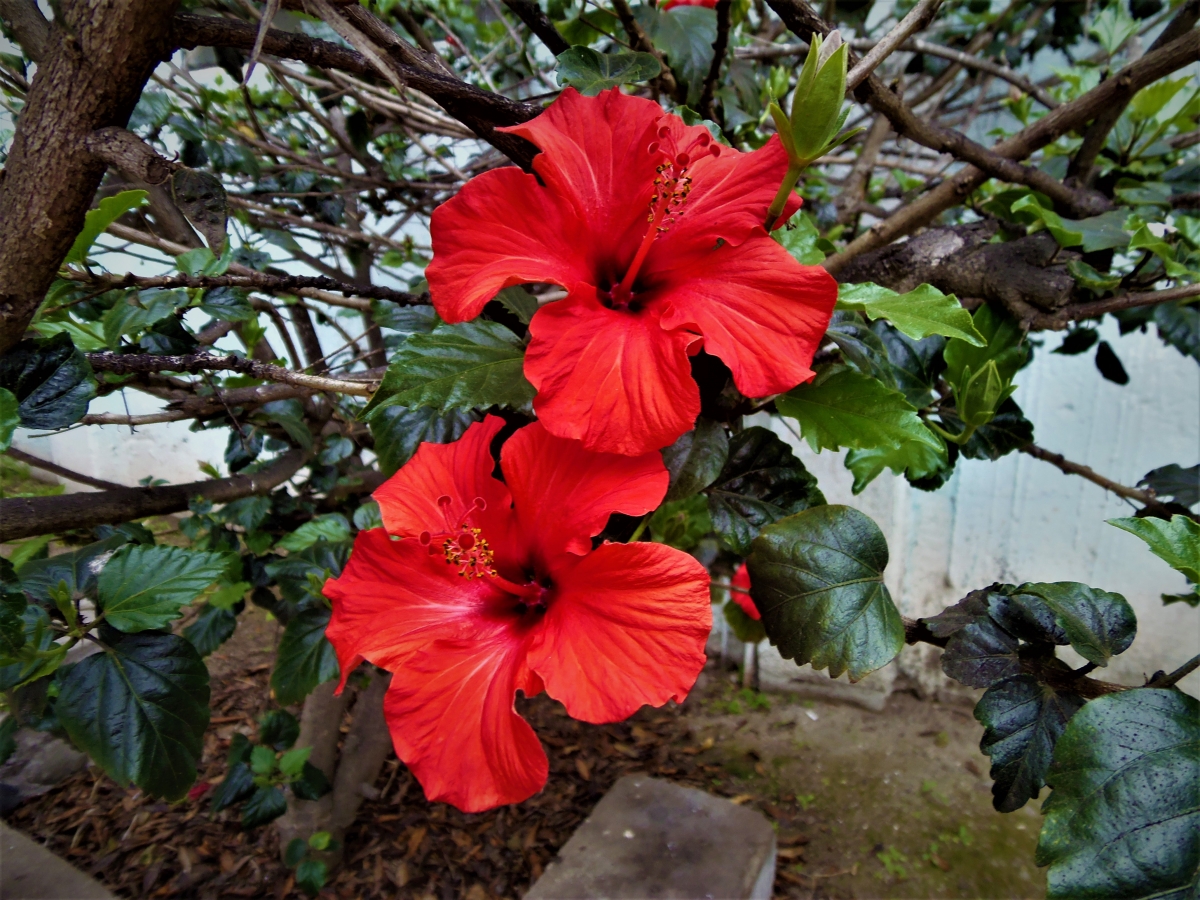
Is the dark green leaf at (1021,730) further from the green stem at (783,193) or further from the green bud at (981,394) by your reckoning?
the green stem at (783,193)

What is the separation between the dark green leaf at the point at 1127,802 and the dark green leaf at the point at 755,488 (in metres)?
0.32

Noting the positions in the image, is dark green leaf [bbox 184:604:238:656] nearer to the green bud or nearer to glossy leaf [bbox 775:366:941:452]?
glossy leaf [bbox 775:366:941:452]

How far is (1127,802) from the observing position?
505 millimetres

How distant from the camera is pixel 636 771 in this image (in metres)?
2.19

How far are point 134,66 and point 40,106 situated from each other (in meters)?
0.08

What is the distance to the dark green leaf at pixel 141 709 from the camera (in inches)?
29.0

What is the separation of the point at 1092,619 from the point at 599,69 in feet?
2.38

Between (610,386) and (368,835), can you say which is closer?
(610,386)

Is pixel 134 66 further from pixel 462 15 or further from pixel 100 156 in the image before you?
pixel 462 15

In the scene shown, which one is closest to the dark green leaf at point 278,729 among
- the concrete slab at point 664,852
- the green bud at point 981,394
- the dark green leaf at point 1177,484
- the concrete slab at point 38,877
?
the concrete slab at point 38,877

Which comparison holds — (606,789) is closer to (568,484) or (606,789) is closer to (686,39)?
(568,484)

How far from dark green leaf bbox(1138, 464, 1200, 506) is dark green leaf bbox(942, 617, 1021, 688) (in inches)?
29.1

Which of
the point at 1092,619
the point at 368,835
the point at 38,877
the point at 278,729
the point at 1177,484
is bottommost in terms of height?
the point at 368,835

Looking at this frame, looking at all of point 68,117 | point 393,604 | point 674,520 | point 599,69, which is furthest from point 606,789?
point 68,117
